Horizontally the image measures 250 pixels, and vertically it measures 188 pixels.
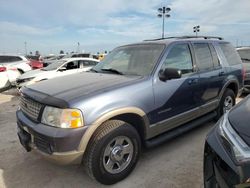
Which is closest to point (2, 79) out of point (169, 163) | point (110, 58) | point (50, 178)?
point (110, 58)

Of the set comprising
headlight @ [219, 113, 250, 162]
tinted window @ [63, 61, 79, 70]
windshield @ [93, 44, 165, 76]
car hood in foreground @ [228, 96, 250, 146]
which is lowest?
headlight @ [219, 113, 250, 162]

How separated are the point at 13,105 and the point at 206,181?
692 centimetres

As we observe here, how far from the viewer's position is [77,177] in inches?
128

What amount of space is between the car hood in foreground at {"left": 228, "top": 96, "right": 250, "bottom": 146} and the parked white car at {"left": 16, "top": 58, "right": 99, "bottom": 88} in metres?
7.13

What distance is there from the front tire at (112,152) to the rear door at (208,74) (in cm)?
173

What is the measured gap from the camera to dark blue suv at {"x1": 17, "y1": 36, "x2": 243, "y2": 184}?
105 inches

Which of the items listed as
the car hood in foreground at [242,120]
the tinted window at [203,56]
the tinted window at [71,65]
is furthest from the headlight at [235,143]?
the tinted window at [71,65]

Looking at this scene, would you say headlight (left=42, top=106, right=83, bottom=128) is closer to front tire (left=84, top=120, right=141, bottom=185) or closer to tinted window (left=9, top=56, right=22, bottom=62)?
front tire (left=84, top=120, right=141, bottom=185)

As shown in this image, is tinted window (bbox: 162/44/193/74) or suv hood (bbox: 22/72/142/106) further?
tinted window (bbox: 162/44/193/74)

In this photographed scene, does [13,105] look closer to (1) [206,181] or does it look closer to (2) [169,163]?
(2) [169,163]

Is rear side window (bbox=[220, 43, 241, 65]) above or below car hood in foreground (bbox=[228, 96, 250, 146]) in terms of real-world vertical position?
above

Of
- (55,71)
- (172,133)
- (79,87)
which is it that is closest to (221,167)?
(172,133)

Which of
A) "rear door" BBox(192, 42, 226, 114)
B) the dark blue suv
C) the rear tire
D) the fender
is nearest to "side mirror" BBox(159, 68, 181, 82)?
the dark blue suv

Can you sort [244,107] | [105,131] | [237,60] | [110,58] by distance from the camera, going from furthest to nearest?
[237,60] → [110,58] → [105,131] → [244,107]
